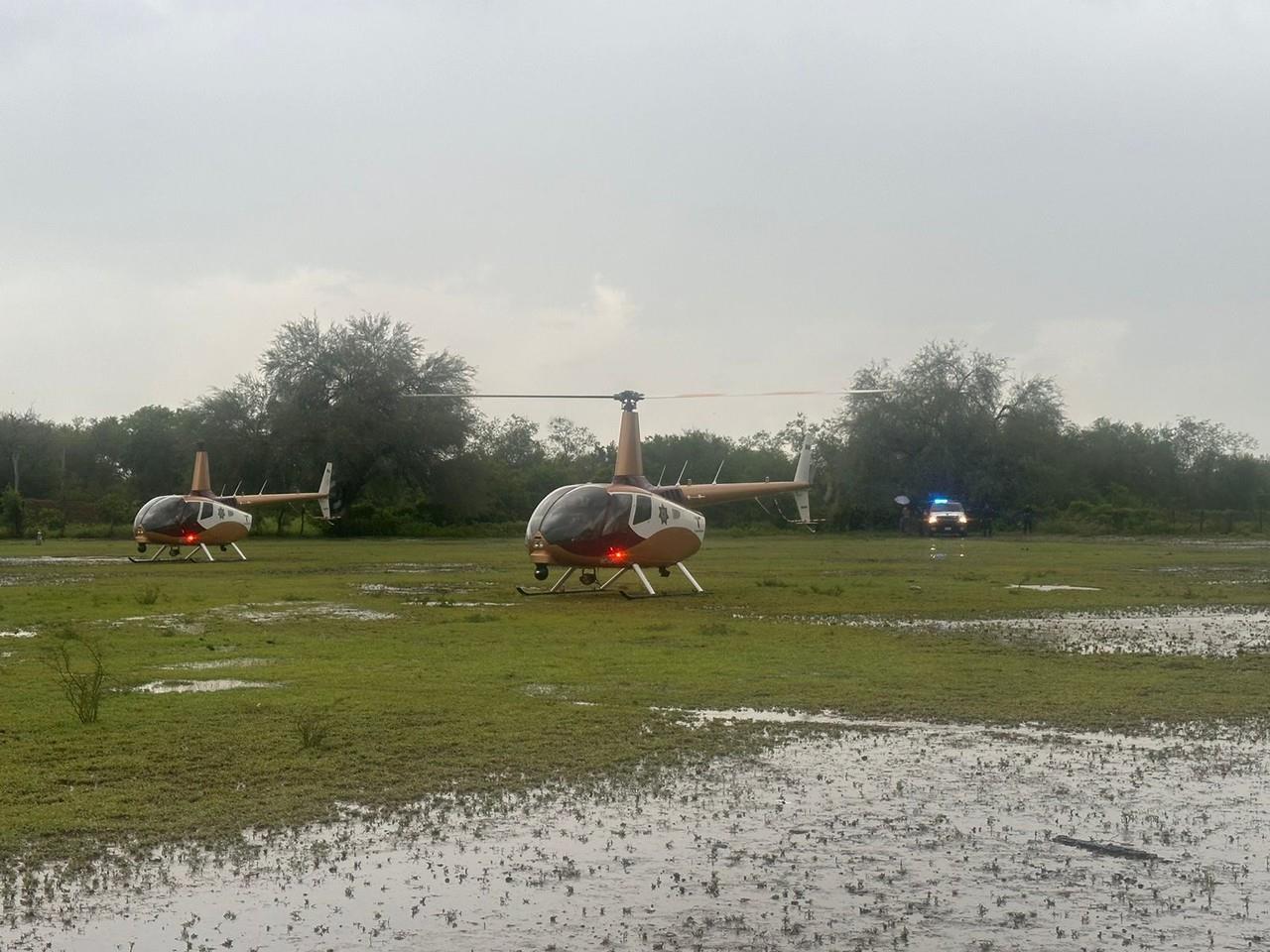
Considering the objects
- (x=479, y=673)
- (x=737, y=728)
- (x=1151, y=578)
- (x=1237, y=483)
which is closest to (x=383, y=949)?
(x=737, y=728)

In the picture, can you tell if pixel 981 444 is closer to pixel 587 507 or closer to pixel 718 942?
pixel 587 507

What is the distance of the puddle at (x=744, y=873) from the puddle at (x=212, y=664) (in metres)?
7.61

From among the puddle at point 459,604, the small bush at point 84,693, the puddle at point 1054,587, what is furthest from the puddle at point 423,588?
the small bush at point 84,693

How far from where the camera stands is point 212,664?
1605 centimetres

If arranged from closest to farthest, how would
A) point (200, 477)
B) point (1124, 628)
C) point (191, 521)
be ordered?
1. point (1124, 628)
2. point (191, 521)
3. point (200, 477)

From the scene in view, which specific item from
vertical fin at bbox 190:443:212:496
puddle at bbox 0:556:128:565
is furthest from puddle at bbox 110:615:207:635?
vertical fin at bbox 190:443:212:496

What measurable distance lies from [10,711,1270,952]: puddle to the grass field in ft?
2.95

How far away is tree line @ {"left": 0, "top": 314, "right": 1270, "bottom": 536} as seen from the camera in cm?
7606

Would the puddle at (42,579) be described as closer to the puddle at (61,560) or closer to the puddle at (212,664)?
the puddle at (61,560)

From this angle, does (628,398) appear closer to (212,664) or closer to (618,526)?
(618,526)

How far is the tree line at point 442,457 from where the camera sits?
250 feet

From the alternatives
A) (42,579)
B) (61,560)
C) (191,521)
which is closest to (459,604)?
(42,579)

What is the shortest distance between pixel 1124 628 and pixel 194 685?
13129 mm

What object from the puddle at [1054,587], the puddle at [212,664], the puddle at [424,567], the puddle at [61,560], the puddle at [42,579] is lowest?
the puddle at [61,560]
